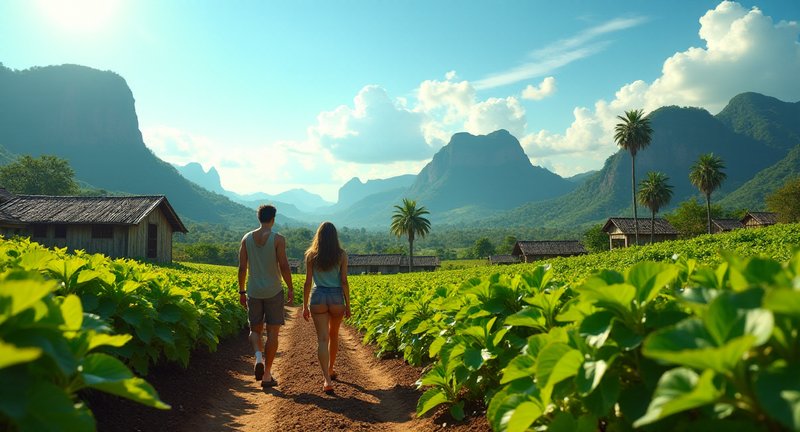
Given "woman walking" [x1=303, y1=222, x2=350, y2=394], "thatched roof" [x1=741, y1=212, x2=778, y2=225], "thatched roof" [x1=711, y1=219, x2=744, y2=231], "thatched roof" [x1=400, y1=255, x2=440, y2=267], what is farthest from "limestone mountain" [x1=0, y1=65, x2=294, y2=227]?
"woman walking" [x1=303, y1=222, x2=350, y2=394]

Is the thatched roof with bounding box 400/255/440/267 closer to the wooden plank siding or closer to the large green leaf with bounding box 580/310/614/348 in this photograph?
the wooden plank siding

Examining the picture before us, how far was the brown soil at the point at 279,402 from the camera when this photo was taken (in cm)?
450

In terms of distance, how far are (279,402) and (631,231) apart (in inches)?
2536

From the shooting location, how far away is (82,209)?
2645cm

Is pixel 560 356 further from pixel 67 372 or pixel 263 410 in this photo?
pixel 263 410

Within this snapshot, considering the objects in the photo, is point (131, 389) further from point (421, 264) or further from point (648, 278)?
point (421, 264)

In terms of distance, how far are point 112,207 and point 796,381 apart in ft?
102

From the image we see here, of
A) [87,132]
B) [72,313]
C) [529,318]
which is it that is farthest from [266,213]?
[87,132]

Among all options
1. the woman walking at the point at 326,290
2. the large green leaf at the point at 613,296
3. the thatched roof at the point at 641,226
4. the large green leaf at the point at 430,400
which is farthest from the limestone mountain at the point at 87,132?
the large green leaf at the point at 613,296

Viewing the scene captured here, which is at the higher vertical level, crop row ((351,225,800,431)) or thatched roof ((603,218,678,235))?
thatched roof ((603,218,678,235))

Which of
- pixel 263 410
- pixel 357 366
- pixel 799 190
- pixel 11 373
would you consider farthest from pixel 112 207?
pixel 799 190

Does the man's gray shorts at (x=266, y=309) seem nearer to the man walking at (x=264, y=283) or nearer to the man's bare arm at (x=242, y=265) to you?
the man walking at (x=264, y=283)

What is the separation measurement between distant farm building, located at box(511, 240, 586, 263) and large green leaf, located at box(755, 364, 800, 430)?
68.2 metres

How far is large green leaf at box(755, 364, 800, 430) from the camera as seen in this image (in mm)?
1135
